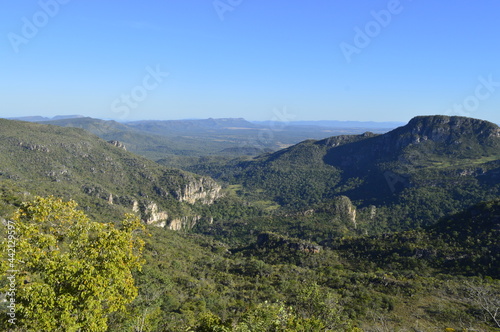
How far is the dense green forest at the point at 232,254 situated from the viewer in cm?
1706

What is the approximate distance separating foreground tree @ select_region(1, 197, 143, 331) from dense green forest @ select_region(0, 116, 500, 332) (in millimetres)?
88

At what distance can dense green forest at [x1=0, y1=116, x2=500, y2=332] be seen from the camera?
56.0 feet

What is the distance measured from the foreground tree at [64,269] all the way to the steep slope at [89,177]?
4305 inches

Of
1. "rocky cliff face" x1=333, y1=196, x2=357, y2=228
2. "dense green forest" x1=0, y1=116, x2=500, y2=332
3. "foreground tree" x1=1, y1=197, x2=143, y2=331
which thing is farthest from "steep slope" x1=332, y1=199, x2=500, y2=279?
"foreground tree" x1=1, y1=197, x2=143, y2=331

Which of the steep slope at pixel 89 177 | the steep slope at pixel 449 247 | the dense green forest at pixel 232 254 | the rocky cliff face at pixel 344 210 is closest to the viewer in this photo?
the dense green forest at pixel 232 254

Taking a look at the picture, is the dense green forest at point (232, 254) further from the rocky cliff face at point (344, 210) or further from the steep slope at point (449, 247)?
the rocky cliff face at point (344, 210)

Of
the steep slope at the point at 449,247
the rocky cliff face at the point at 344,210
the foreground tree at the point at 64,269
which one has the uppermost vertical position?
the foreground tree at the point at 64,269

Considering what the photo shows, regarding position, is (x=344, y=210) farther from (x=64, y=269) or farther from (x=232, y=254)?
(x=64, y=269)

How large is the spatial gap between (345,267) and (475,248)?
32449mm

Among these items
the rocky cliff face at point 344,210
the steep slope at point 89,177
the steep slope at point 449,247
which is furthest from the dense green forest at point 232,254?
the steep slope at point 89,177

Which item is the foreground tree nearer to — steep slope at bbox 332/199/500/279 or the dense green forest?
the dense green forest

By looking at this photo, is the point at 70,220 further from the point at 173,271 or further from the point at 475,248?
the point at 475,248

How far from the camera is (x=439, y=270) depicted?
72.9m

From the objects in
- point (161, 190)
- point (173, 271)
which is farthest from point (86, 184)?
point (173, 271)
